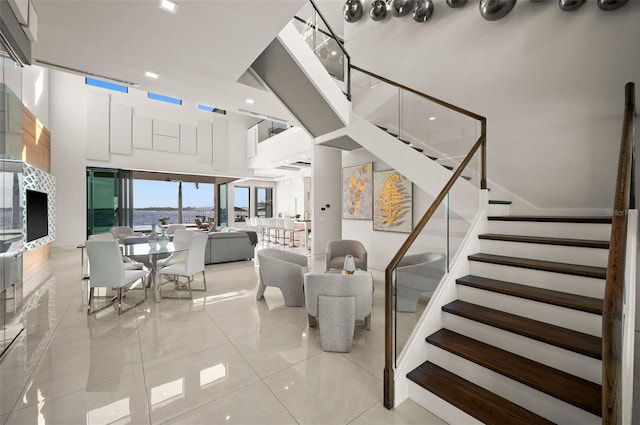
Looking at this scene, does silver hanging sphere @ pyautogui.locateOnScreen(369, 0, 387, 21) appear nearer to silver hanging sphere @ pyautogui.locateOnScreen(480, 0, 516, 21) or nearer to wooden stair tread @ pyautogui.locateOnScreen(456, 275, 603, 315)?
silver hanging sphere @ pyautogui.locateOnScreen(480, 0, 516, 21)

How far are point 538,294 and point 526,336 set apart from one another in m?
0.41

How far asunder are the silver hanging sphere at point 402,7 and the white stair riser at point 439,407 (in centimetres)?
609

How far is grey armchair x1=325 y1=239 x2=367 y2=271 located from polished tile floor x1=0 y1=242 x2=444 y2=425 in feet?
4.04

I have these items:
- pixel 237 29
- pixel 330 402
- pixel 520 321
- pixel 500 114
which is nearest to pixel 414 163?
pixel 500 114

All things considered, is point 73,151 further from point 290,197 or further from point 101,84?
point 290,197

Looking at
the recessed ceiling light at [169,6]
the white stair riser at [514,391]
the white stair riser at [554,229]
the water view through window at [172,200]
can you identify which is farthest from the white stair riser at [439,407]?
the water view through window at [172,200]

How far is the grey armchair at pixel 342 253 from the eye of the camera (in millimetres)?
4832

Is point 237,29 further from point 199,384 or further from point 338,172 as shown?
point 338,172

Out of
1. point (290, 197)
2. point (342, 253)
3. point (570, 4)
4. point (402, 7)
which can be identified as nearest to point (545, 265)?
point (342, 253)

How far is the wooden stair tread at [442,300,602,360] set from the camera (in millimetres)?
1696

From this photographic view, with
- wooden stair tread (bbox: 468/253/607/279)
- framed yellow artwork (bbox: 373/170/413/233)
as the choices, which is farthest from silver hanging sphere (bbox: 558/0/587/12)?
wooden stair tread (bbox: 468/253/607/279)

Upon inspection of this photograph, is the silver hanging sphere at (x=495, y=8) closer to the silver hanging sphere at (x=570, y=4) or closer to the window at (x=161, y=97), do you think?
the silver hanging sphere at (x=570, y=4)

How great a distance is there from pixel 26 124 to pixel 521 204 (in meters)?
9.80

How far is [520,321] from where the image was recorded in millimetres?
2061
